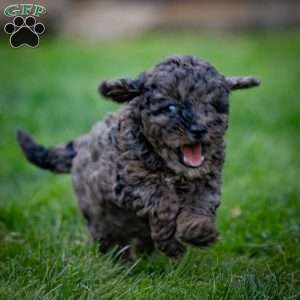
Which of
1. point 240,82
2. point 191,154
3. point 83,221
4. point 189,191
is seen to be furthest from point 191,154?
point 83,221

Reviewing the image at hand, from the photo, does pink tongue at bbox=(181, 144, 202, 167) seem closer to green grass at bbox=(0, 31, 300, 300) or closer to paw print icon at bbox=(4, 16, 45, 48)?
green grass at bbox=(0, 31, 300, 300)

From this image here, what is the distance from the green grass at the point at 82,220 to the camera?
409 centimetres

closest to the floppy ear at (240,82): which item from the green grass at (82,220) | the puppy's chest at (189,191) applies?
the puppy's chest at (189,191)

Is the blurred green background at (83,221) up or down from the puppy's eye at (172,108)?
down

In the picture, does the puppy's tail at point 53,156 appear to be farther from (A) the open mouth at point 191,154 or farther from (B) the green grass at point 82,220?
(A) the open mouth at point 191,154

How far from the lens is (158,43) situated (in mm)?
14117

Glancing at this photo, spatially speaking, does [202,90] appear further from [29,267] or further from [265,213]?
[265,213]

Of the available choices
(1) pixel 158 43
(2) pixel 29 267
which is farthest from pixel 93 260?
(1) pixel 158 43

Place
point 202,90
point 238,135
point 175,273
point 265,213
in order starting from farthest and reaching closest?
1. point 238,135
2. point 265,213
3. point 175,273
4. point 202,90

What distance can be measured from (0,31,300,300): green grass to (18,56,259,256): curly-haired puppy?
0.88 feet

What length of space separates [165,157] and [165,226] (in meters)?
0.37

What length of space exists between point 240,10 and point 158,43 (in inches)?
136

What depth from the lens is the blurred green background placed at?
4.09 metres

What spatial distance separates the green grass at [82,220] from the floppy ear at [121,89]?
91 centimetres
